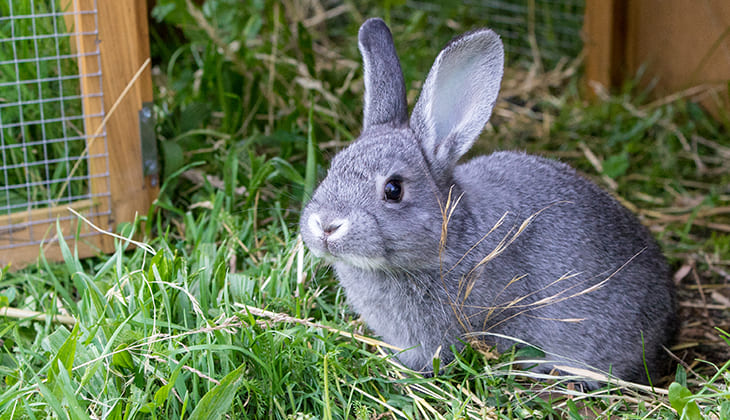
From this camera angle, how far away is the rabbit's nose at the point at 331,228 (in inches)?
107

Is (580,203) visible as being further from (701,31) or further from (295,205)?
(701,31)

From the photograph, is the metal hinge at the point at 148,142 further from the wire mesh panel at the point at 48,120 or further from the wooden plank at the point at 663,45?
the wooden plank at the point at 663,45

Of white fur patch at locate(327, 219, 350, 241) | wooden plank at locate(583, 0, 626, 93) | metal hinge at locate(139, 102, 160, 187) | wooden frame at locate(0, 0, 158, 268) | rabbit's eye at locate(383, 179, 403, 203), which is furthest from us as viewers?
wooden plank at locate(583, 0, 626, 93)

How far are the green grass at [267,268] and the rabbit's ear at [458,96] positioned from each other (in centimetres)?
72

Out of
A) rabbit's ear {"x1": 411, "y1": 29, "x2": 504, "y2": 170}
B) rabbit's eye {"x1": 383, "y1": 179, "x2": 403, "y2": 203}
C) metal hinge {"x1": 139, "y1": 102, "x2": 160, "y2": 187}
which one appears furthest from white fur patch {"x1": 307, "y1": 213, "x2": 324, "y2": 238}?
metal hinge {"x1": 139, "y1": 102, "x2": 160, "y2": 187}

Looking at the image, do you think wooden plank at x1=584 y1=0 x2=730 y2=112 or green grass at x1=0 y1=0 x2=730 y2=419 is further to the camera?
wooden plank at x1=584 y1=0 x2=730 y2=112

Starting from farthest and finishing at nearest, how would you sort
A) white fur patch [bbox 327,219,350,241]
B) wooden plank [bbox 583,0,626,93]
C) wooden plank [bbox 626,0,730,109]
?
wooden plank [bbox 583,0,626,93], wooden plank [bbox 626,0,730,109], white fur patch [bbox 327,219,350,241]

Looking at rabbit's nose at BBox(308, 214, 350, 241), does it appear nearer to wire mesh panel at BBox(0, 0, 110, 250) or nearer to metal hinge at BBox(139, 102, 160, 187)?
metal hinge at BBox(139, 102, 160, 187)

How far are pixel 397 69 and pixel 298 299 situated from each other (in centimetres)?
106

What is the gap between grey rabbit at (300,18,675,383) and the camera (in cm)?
285

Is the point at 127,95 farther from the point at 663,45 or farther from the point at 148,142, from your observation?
the point at 663,45


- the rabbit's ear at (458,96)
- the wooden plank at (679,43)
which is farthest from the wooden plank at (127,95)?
the wooden plank at (679,43)

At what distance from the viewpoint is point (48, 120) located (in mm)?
3779

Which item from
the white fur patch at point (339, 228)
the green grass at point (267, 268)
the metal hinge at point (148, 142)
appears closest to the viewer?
the green grass at point (267, 268)
